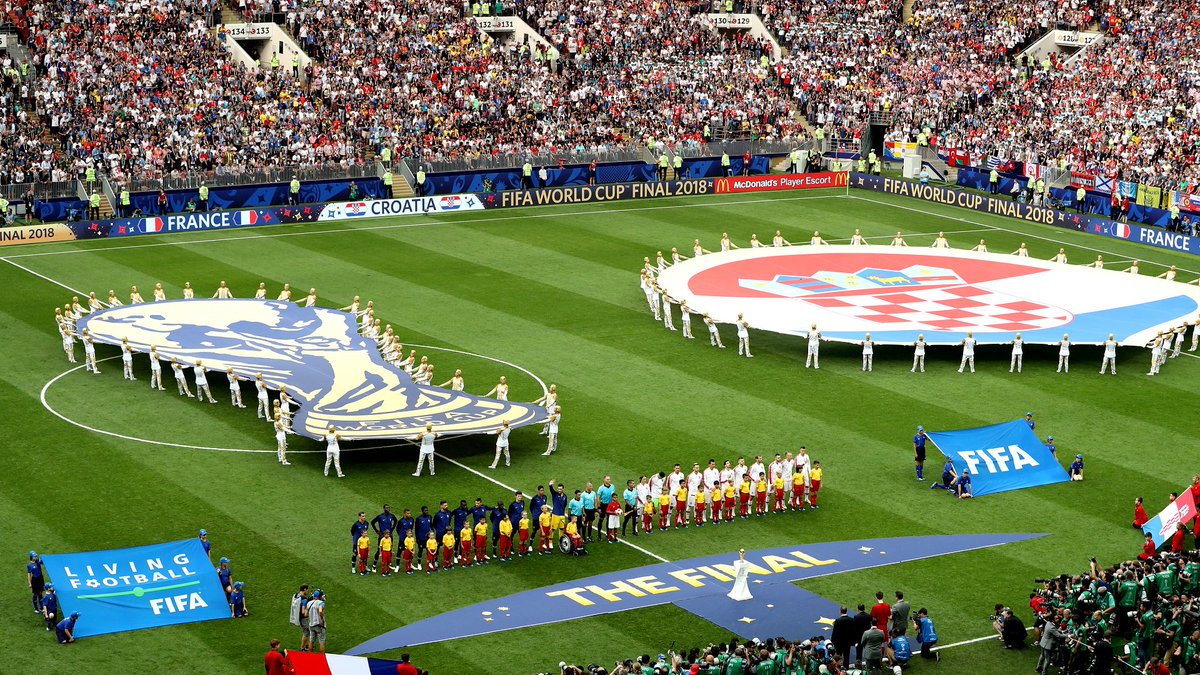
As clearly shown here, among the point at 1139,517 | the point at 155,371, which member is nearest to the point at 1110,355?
the point at 1139,517

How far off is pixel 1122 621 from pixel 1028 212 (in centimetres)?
4584

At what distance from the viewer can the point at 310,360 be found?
41.5 meters

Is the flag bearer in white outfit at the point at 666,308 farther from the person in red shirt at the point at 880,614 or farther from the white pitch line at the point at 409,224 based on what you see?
the person in red shirt at the point at 880,614

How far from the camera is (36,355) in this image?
151ft

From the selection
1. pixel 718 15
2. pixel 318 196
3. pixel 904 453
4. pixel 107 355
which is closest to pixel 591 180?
pixel 318 196

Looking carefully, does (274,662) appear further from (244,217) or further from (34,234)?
(244,217)

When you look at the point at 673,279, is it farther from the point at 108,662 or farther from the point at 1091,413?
the point at 108,662

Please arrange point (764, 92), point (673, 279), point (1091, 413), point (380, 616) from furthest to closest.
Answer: point (764, 92)
point (673, 279)
point (1091, 413)
point (380, 616)

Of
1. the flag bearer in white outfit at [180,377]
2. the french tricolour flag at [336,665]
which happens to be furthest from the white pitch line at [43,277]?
the french tricolour flag at [336,665]

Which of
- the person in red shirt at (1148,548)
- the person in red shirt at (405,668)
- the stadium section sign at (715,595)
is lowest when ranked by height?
the stadium section sign at (715,595)

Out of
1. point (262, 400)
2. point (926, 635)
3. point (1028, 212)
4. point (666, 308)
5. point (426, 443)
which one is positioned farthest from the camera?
point (1028, 212)

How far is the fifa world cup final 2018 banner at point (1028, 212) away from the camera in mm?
64062

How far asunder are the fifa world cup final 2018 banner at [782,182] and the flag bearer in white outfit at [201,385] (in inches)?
1532

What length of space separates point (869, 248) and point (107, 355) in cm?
2752
